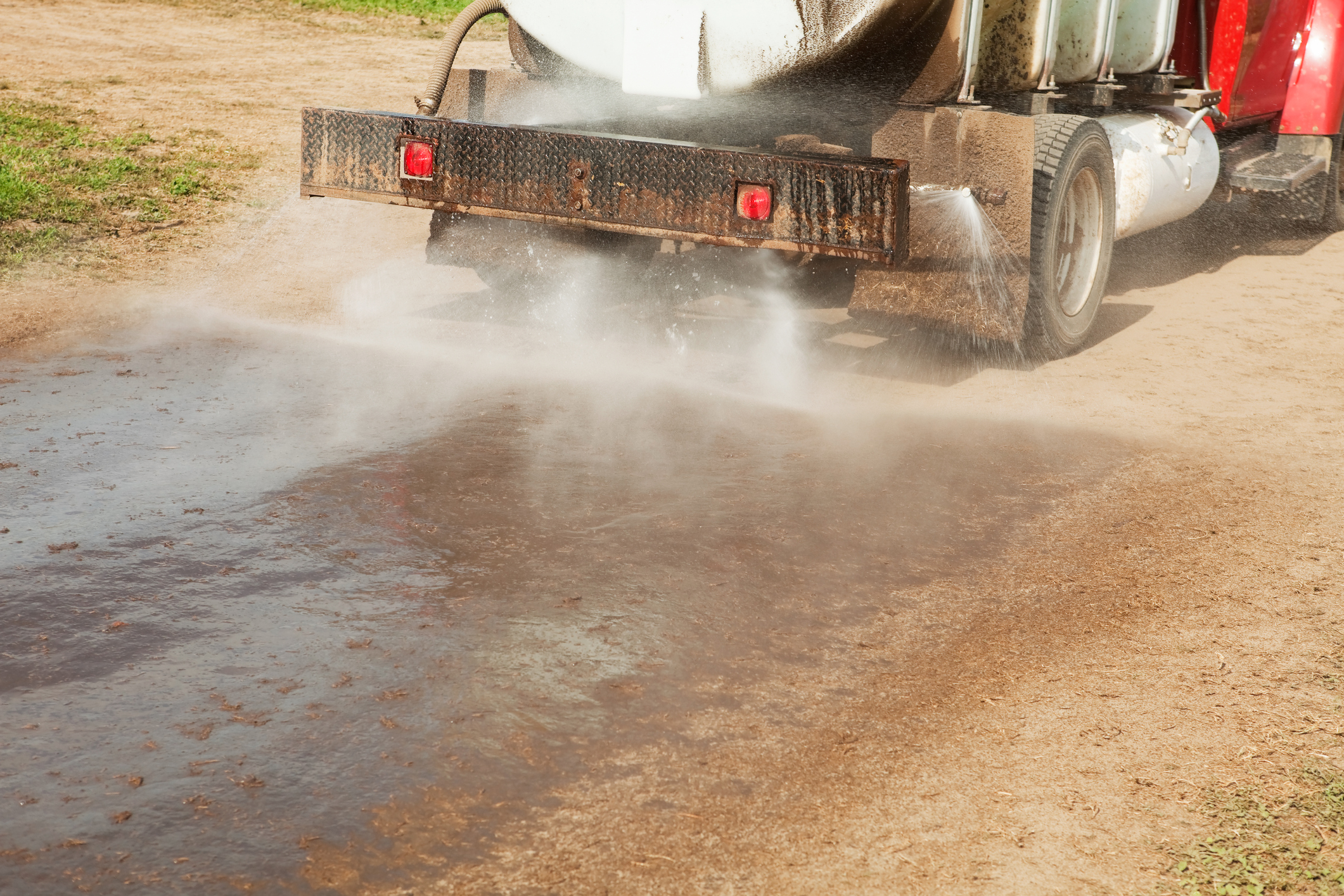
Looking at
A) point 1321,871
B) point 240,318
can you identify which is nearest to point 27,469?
point 240,318

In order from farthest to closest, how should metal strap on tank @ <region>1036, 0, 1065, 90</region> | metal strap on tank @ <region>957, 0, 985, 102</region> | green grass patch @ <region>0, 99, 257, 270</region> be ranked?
green grass patch @ <region>0, 99, 257, 270</region> < metal strap on tank @ <region>1036, 0, 1065, 90</region> < metal strap on tank @ <region>957, 0, 985, 102</region>

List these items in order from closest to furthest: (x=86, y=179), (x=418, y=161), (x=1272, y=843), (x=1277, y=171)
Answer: (x=1272, y=843), (x=418, y=161), (x=1277, y=171), (x=86, y=179)

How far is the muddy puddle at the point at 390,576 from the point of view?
8.22 feet

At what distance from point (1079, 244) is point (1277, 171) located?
Answer: 2.46 metres

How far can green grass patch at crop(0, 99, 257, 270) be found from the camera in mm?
7582

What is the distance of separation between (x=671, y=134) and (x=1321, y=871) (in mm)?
4576

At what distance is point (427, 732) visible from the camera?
273 centimetres

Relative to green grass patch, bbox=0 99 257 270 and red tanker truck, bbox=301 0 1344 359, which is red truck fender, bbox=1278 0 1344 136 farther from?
green grass patch, bbox=0 99 257 270

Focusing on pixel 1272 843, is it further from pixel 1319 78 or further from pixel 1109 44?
pixel 1319 78

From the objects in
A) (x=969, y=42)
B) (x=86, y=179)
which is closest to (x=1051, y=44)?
(x=969, y=42)

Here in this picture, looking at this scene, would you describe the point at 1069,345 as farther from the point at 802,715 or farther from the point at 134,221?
the point at 134,221

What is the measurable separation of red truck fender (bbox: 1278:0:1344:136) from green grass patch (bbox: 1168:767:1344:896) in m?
6.67

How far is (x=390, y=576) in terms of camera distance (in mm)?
3492

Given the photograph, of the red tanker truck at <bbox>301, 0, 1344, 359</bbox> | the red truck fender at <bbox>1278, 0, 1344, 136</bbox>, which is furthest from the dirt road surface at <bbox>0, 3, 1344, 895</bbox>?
the red truck fender at <bbox>1278, 0, 1344, 136</bbox>
